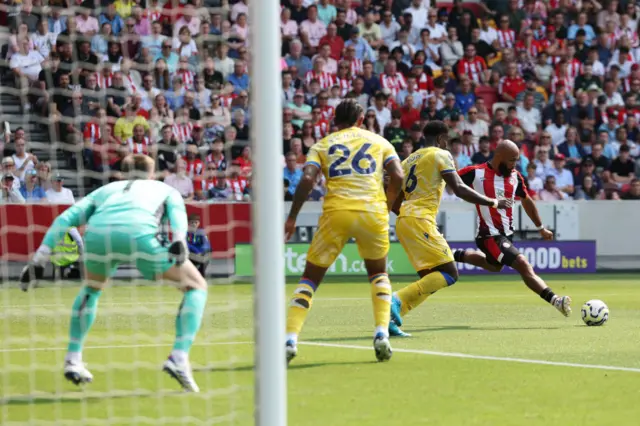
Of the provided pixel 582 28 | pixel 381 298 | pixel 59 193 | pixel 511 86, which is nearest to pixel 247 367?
pixel 381 298

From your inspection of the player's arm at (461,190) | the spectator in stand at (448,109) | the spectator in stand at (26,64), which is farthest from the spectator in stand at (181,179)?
the spectator in stand at (448,109)

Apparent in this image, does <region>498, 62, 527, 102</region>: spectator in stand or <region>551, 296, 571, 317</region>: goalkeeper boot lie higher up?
<region>498, 62, 527, 102</region>: spectator in stand

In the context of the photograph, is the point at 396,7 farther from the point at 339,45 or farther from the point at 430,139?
the point at 430,139

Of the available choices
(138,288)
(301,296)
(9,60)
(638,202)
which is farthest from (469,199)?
(638,202)

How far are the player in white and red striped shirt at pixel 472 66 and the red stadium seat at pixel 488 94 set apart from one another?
187mm

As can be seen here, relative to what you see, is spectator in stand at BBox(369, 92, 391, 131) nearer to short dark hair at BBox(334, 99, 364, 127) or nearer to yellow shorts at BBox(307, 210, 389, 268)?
short dark hair at BBox(334, 99, 364, 127)

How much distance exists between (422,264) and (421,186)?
751mm

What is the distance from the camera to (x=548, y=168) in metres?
23.9

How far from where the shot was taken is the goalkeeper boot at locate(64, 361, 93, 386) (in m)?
8.01

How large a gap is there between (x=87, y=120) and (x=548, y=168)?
518 inches

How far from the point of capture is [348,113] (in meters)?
9.41

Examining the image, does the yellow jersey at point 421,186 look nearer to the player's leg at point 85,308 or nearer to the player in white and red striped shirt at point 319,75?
the player's leg at point 85,308

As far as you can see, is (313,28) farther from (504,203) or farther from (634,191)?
(504,203)

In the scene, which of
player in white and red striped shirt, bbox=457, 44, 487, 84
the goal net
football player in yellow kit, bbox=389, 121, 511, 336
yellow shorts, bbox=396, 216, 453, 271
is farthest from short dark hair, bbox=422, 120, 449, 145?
player in white and red striped shirt, bbox=457, 44, 487, 84
